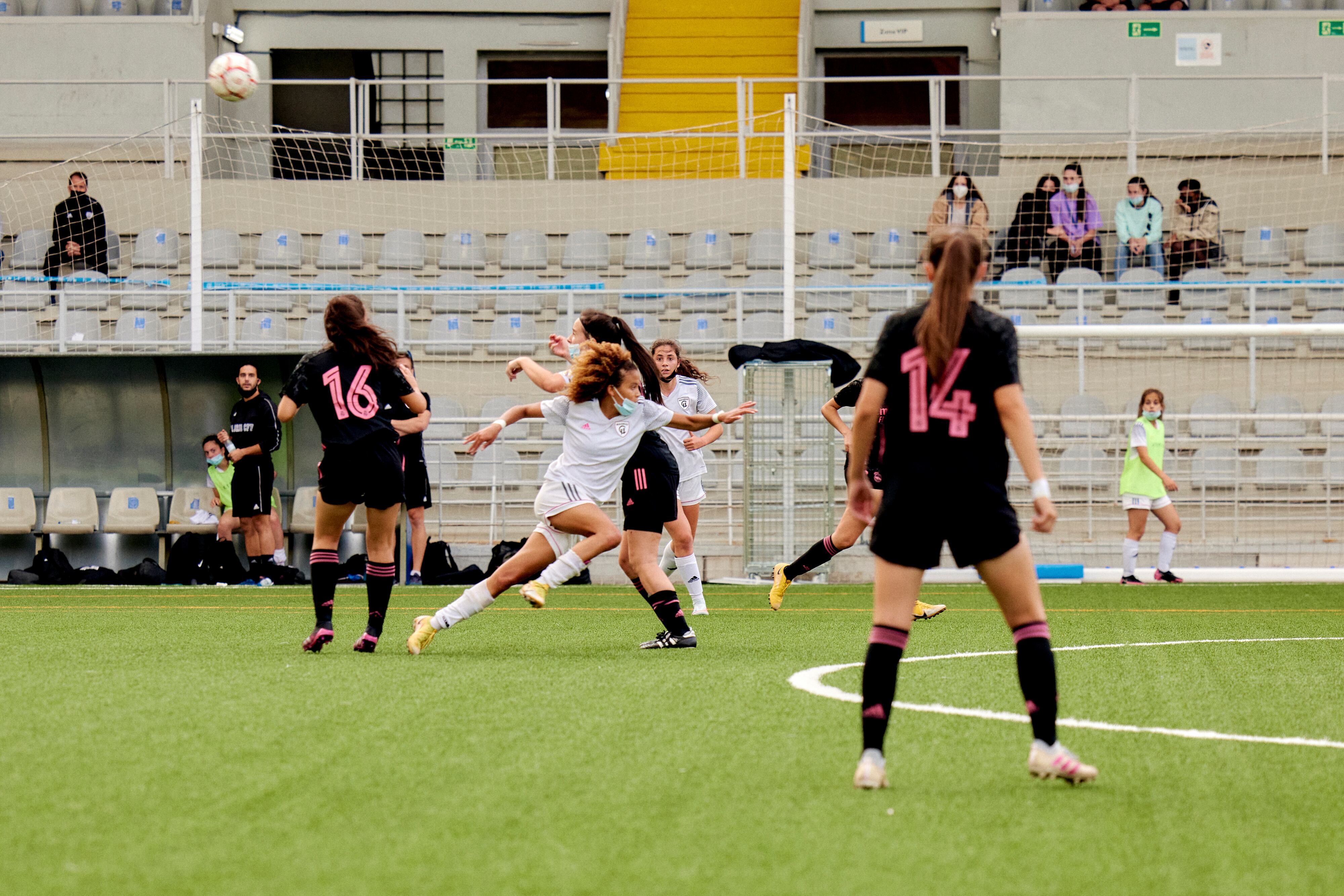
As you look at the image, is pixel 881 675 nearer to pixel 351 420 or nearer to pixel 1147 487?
pixel 351 420

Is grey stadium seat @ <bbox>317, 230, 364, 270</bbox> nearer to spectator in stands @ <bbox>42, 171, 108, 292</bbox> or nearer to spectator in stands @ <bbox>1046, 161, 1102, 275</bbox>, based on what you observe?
spectator in stands @ <bbox>42, 171, 108, 292</bbox>

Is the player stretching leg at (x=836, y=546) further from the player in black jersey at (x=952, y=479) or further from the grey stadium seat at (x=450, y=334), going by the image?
the grey stadium seat at (x=450, y=334)

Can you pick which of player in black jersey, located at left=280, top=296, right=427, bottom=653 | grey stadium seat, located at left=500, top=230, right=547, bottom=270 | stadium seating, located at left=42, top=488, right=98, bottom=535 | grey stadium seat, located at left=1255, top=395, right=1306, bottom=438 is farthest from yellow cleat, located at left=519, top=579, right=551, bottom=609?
grey stadium seat, located at left=500, top=230, right=547, bottom=270

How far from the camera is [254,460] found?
543 inches

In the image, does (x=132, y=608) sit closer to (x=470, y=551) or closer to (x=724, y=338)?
(x=470, y=551)

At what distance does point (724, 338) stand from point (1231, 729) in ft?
37.8

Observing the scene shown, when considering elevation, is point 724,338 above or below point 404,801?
above

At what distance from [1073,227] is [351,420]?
12.2m

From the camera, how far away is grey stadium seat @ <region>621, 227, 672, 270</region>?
18141 millimetres

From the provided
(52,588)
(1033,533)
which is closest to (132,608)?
(52,588)

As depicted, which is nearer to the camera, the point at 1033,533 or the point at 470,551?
the point at 470,551

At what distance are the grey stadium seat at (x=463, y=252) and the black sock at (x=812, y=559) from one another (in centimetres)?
916

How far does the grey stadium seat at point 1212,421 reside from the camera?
14.9m

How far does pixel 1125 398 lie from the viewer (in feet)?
52.2
